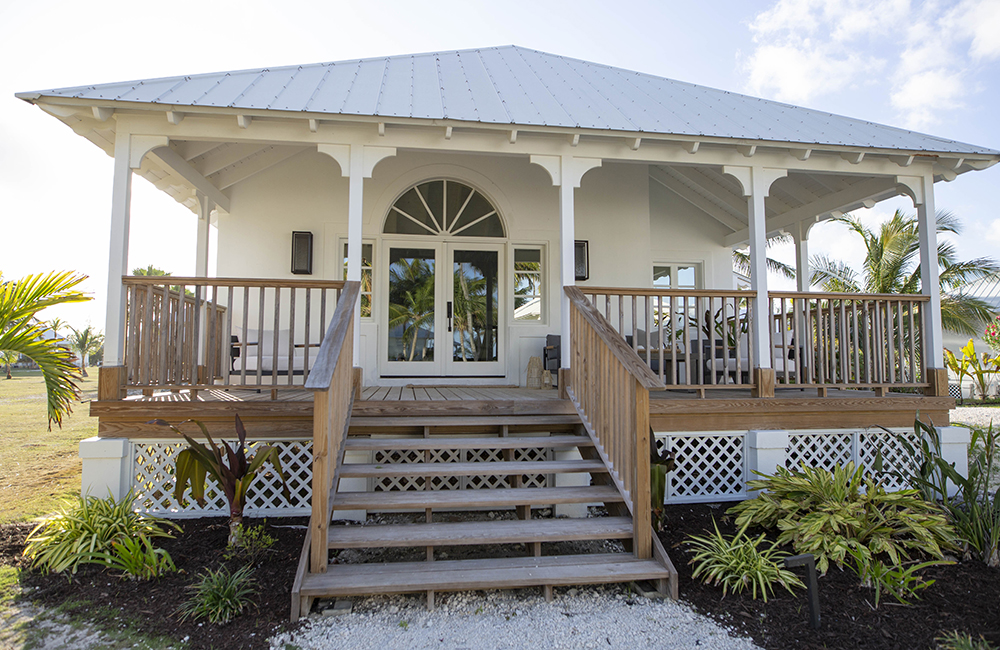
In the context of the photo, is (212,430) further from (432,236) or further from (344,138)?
(432,236)

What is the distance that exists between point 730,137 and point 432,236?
11.5 feet

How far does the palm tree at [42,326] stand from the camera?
373 centimetres

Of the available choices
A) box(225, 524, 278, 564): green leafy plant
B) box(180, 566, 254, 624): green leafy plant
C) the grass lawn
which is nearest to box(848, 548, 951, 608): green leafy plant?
box(180, 566, 254, 624): green leafy plant

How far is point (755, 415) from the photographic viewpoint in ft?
15.8

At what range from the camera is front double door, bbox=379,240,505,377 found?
260 inches

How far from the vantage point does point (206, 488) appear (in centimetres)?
423

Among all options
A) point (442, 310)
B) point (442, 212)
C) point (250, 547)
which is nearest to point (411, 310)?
point (442, 310)

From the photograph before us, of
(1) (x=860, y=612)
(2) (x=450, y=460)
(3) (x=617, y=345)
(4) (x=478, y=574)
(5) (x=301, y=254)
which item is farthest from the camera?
(5) (x=301, y=254)

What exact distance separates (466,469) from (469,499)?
246mm

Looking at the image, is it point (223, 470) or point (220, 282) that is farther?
point (220, 282)

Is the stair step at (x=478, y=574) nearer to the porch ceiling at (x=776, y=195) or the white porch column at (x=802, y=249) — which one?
the porch ceiling at (x=776, y=195)

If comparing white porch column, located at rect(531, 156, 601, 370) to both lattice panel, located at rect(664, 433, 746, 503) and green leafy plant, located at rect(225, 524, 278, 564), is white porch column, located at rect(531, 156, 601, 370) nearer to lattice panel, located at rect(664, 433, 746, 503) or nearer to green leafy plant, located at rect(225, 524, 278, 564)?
lattice panel, located at rect(664, 433, 746, 503)

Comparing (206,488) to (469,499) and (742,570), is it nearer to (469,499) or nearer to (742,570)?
→ (469,499)

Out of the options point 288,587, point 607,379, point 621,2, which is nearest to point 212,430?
point 288,587
